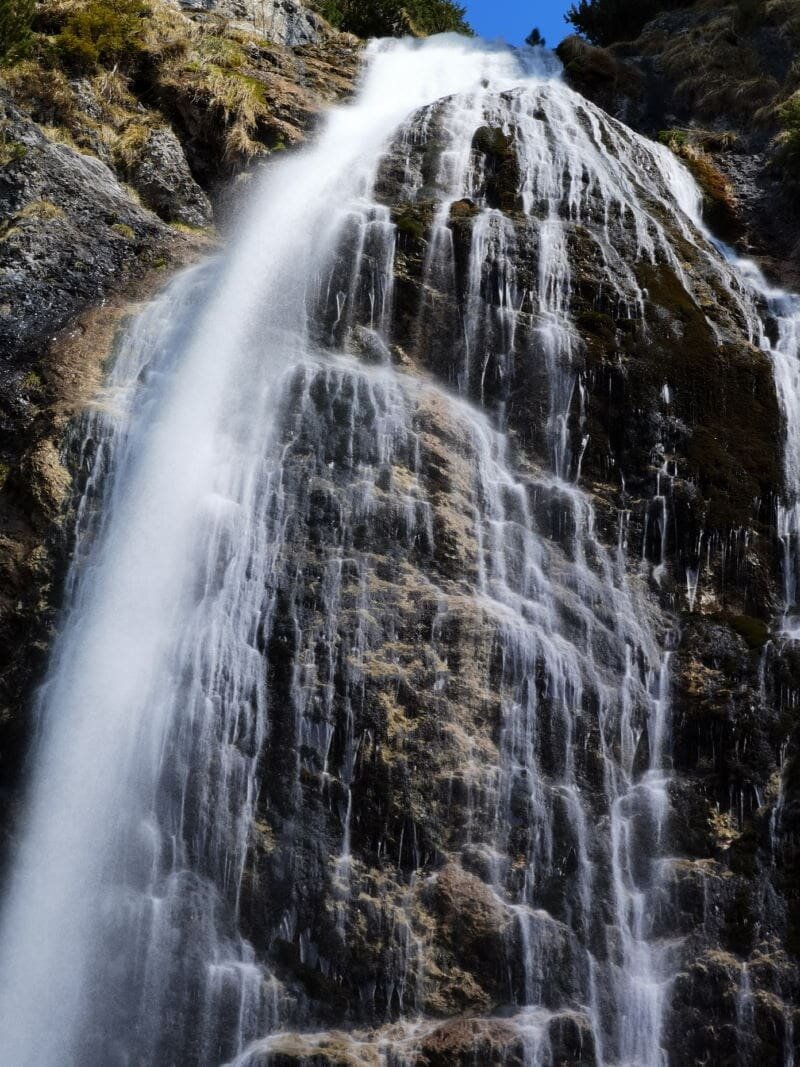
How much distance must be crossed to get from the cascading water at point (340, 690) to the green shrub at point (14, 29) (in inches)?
252

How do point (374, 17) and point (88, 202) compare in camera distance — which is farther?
point (374, 17)

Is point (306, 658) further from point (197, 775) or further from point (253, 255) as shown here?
point (253, 255)

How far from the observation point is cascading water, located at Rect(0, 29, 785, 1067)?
8312 mm

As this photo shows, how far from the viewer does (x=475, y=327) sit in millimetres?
12477

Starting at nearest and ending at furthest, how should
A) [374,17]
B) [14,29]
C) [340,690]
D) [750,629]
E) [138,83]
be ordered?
[340,690]
[750,629]
[14,29]
[138,83]
[374,17]

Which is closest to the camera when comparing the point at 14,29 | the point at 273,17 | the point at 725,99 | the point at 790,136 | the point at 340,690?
the point at 340,690

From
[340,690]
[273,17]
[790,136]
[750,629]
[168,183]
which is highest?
[273,17]

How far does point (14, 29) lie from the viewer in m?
15.8

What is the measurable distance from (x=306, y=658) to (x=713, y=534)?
4.80 meters

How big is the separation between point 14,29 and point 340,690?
42.2ft

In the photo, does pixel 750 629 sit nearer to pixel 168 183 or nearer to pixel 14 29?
pixel 168 183

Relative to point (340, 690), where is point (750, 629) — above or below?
above

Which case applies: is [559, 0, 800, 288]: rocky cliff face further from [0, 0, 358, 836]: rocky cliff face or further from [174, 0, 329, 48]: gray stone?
[0, 0, 358, 836]: rocky cliff face

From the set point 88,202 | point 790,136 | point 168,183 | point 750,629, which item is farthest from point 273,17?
point 750,629
